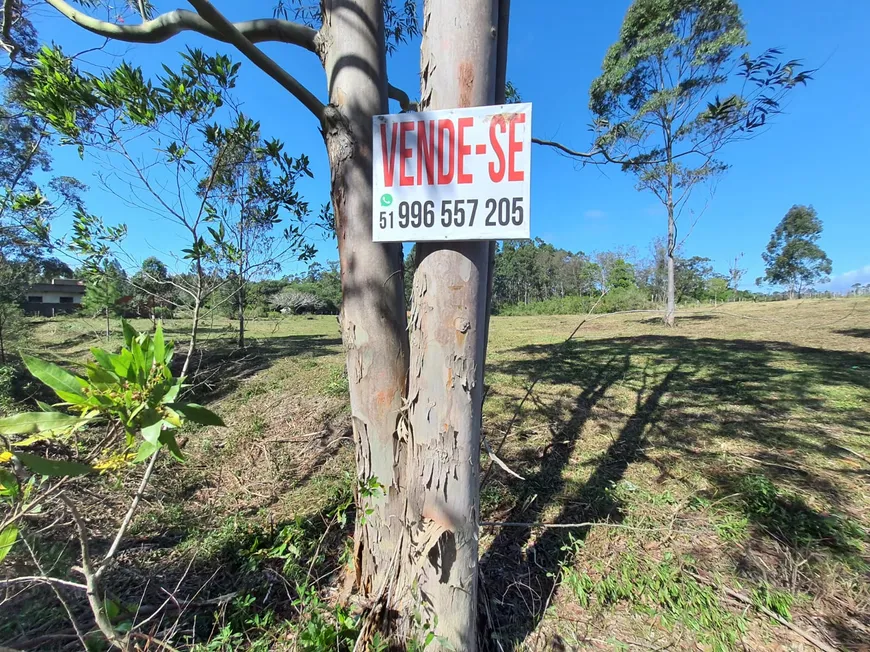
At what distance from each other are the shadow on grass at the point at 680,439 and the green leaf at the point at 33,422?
1581 mm

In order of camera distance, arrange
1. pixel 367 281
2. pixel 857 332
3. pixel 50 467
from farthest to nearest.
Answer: pixel 857 332 < pixel 367 281 < pixel 50 467

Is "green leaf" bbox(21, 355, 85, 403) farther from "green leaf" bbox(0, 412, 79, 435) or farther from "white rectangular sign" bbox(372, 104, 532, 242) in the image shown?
"white rectangular sign" bbox(372, 104, 532, 242)

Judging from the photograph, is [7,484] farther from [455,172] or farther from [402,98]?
[402,98]

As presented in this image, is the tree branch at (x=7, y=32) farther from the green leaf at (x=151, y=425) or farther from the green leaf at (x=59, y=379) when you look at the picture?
the green leaf at (x=151, y=425)

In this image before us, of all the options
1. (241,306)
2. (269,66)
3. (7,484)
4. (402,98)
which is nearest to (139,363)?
(7,484)

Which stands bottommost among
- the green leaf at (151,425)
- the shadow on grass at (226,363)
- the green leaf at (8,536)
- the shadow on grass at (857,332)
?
the shadow on grass at (226,363)

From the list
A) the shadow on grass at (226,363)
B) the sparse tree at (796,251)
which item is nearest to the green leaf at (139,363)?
the shadow on grass at (226,363)

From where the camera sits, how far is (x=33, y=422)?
2.27 feet

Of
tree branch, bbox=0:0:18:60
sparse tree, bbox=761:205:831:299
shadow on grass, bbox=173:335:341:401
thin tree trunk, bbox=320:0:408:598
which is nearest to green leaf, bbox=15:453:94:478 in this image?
thin tree trunk, bbox=320:0:408:598

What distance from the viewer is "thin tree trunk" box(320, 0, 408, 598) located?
127 centimetres

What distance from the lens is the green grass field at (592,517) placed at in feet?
4.81

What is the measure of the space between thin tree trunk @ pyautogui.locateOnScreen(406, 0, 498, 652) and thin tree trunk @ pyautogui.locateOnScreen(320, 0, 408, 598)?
15cm

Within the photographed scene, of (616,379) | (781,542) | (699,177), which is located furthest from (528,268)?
(781,542)

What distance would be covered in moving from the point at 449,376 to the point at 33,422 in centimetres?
93
